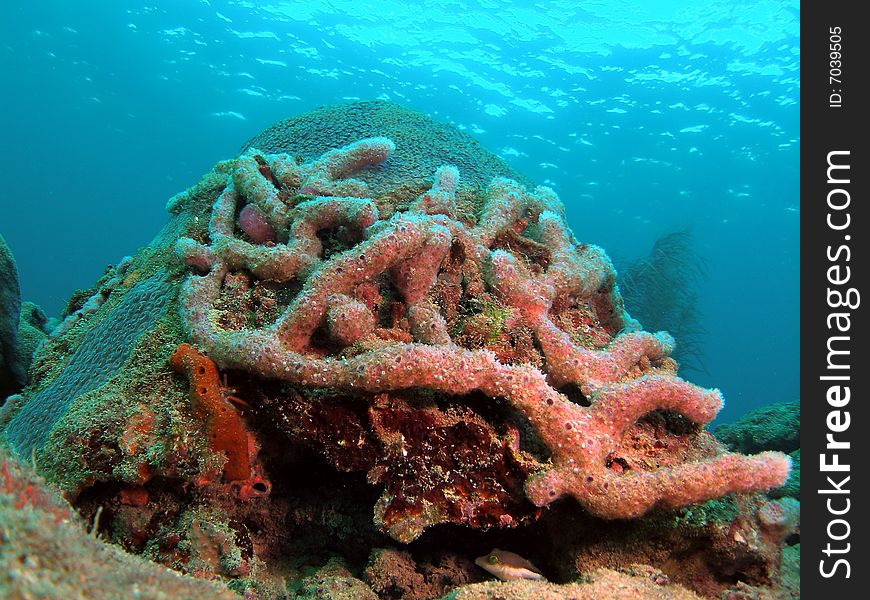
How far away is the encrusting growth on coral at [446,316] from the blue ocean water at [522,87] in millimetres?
10242

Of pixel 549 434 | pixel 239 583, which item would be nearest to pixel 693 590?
pixel 549 434

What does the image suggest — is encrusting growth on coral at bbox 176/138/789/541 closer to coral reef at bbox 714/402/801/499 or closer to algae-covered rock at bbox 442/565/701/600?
algae-covered rock at bbox 442/565/701/600

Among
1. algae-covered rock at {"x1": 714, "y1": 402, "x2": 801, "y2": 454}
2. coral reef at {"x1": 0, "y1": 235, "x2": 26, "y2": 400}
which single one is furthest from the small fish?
algae-covered rock at {"x1": 714, "y1": 402, "x2": 801, "y2": 454}

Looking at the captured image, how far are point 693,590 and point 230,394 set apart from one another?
243 centimetres

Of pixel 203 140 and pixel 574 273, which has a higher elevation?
Result: pixel 203 140

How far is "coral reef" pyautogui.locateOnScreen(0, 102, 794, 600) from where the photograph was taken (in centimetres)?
198

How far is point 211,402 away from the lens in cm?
214

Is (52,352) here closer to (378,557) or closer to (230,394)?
(230,394)

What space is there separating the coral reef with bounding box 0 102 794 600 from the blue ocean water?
34.9 feet

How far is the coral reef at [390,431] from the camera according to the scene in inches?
78.1

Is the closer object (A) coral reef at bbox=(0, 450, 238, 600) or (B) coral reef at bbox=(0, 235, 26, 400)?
(A) coral reef at bbox=(0, 450, 238, 600)

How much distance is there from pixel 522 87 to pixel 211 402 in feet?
89.0

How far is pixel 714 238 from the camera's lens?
37438 mm
